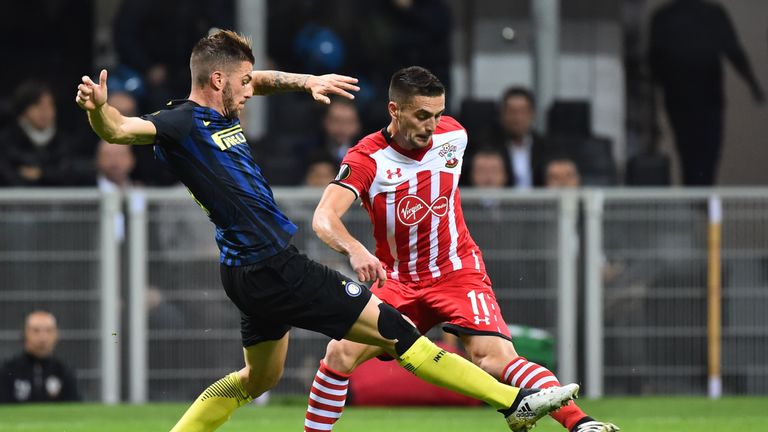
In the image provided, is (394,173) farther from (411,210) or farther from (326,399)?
(326,399)

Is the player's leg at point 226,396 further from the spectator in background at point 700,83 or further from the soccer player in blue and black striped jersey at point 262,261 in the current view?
the spectator in background at point 700,83

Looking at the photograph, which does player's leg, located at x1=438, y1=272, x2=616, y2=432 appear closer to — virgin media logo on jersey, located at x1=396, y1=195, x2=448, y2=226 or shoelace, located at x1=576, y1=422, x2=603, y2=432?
shoelace, located at x1=576, y1=422, x2=603, y2=432

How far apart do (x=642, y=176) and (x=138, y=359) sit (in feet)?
15.3

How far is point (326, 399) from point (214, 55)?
6.02 feet

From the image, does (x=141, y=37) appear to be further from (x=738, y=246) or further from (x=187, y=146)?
(x=187, y=146)

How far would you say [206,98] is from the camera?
24.0ft

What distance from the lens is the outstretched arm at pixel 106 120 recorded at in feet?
21.6

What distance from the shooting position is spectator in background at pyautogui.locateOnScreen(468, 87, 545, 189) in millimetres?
12828

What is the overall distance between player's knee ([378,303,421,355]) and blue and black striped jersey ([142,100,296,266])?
57cm

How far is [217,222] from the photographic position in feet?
23.9

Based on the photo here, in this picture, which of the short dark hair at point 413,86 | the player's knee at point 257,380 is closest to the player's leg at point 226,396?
the player's knee at point 257,380

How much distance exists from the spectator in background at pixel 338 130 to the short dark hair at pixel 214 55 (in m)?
5.25

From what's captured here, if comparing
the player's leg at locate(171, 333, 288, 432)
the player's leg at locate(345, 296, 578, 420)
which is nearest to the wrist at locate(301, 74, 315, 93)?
the player's leg at locate(345, 296, 578, 420)

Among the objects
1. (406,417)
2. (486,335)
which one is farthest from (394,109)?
(406,417)
